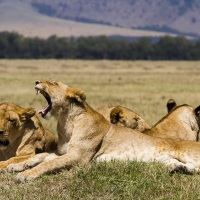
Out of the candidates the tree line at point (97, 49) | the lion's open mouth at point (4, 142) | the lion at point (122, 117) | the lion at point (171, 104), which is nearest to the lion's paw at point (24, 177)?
the lion's open mouth at point (4, 142)

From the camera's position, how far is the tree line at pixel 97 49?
10994 cm

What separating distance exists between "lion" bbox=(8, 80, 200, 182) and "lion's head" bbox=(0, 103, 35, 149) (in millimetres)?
440

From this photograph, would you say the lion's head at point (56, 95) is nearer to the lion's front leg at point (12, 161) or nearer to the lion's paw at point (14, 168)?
the lion's paw at point (14, 168)

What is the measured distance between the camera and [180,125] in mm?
8852

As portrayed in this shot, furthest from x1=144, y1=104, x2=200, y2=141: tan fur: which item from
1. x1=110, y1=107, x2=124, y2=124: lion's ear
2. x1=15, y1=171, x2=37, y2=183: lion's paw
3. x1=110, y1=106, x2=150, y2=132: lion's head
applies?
x1=15, y1=171, x2=37, y2=183: lion's paw

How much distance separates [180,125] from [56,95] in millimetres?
2382

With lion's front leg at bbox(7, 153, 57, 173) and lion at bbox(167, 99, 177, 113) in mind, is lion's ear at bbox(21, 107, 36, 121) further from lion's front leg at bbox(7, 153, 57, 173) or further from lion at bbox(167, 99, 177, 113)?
lion at bbox(167, 99, 177, 113)

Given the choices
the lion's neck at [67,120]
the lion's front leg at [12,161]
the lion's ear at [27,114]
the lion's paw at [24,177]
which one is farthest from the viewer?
the lion's ear at [27,114]

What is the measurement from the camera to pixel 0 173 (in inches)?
277

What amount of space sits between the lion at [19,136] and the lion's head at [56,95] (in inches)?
23.6

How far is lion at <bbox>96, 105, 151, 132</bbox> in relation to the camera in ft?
28.3

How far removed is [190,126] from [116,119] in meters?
1.09

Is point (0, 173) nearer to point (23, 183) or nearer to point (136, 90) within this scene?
point (23, 183)

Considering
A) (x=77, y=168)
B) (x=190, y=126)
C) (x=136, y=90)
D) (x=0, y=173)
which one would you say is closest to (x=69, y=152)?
(x=77, y=168)
